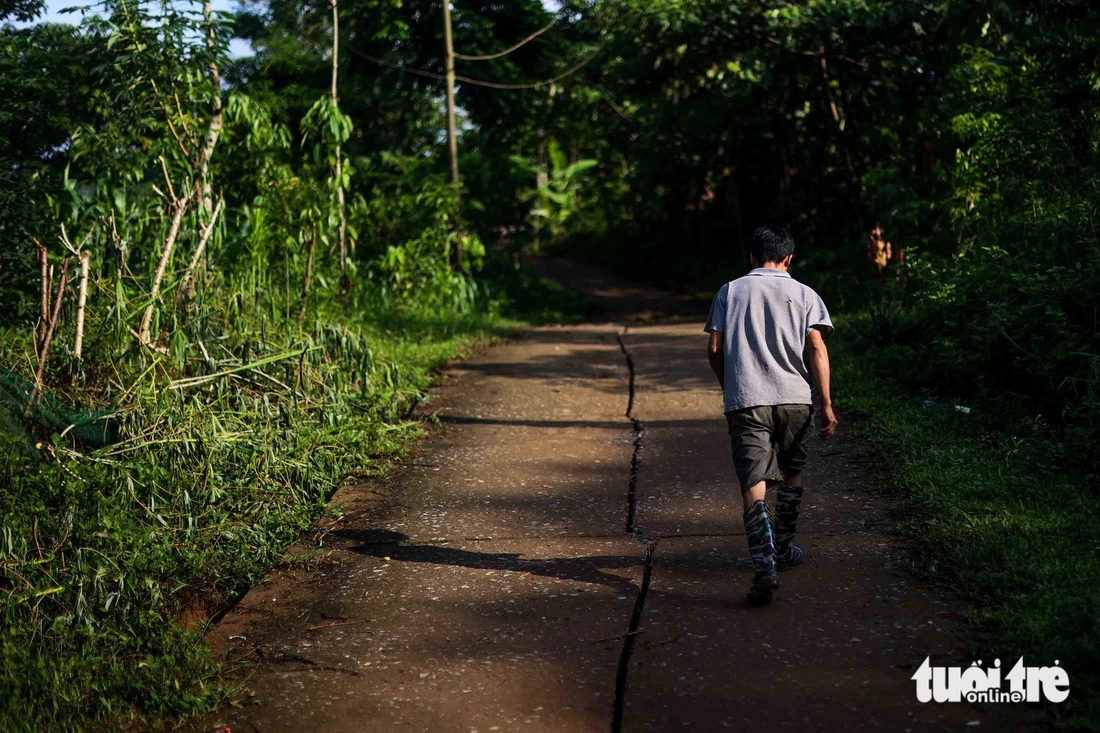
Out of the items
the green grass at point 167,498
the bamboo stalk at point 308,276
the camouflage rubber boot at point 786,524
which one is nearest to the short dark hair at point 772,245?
the camouflage rubber boot at point 786,524

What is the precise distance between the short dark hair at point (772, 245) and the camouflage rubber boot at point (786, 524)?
2.98 feet

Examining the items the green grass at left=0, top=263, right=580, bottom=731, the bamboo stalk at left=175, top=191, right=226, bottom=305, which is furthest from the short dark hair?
the bamboo stalk at left=175, top=191, right=226, bottom=305

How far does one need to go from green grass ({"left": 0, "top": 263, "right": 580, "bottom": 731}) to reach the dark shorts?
2.04 meters

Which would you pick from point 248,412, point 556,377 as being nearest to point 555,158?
point 556,377

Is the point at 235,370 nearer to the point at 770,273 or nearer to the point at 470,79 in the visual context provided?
the point at 770,273

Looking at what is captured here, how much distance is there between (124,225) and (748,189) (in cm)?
1182

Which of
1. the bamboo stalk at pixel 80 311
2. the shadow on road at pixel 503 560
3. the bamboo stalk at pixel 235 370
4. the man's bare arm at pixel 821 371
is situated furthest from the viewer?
the bamboo stalk at pixel 80 311

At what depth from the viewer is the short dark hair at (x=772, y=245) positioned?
168 inches

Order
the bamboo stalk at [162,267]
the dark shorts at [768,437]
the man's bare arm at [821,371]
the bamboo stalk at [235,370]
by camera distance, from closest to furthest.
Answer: the dark shorts at [768,437] → the man's bare arm at [821,371] → the bamboo stalk at [235,370] → the bamboo stalk at [162,267]

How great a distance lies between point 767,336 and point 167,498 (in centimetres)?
281

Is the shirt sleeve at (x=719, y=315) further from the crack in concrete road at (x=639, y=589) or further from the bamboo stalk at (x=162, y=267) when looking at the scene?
the bamboo stalk at (x=162, y=267)

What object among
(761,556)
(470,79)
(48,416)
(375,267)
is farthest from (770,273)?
(470,79)

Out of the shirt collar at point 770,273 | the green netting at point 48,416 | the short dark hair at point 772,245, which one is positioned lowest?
the green netting at point 48,416

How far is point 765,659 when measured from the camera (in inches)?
139
